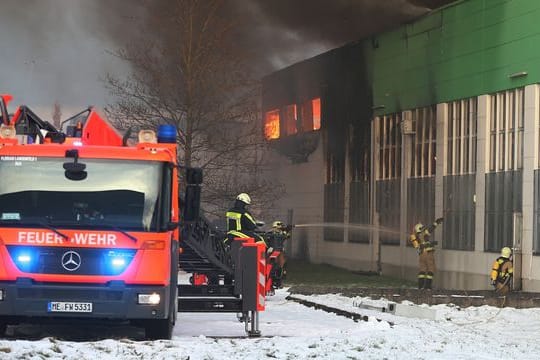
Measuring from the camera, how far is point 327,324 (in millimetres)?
13594

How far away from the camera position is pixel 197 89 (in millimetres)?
28969

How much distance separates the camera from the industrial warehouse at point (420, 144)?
25.0 meters

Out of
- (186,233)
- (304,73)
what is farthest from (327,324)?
(304,73)

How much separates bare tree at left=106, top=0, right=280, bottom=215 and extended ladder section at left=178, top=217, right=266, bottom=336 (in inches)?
561

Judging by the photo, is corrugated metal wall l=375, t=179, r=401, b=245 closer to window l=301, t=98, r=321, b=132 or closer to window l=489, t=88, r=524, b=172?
window l=301, t=98, r=321, b=132

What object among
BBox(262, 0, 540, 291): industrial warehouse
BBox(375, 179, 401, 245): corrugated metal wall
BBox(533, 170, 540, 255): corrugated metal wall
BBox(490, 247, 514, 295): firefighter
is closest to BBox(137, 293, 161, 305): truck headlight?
BBox(490, 247, 514, 295): firefighter

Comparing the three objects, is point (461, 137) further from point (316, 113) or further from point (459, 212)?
point (316, 113)

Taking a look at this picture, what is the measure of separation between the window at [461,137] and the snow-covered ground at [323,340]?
11.1 metres

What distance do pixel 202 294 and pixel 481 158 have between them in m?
15.6

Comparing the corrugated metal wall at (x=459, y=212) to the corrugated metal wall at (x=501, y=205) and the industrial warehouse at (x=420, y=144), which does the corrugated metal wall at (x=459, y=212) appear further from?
the corrugated metal wall at (x=501, y=205)

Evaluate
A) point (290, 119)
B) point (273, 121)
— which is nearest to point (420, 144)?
point (290, 119)

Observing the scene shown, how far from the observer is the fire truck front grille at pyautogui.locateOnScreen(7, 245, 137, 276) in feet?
32.3

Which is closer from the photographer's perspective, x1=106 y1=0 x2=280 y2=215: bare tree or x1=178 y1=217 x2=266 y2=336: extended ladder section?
x1=178 y1=217 x2=266 y2=336: extended ladder section

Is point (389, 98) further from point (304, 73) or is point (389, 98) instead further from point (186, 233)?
point (186, 233)
